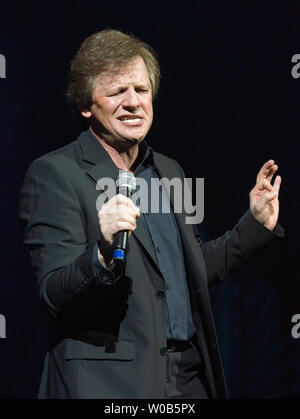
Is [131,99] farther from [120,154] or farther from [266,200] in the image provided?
[266,200]

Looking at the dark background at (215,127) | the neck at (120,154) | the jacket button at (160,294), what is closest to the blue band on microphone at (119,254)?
the jacket button at (160,294)

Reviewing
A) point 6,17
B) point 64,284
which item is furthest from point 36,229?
point 6,17

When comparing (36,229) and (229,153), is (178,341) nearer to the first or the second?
(36,229)

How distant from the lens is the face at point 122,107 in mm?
1865

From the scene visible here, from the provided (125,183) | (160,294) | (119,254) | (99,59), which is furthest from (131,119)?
(119,254)

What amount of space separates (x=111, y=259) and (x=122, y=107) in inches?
23.2

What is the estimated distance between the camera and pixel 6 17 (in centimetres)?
254

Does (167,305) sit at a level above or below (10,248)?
below

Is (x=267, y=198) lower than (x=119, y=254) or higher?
higher

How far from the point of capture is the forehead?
1.88 meters

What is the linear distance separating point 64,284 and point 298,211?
1.50 meters

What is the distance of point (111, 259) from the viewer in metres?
1.44

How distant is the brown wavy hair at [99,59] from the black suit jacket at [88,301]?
0.28 meters

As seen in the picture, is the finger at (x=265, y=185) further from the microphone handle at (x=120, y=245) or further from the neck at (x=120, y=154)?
the microphone handle at (x=120, y=245)
